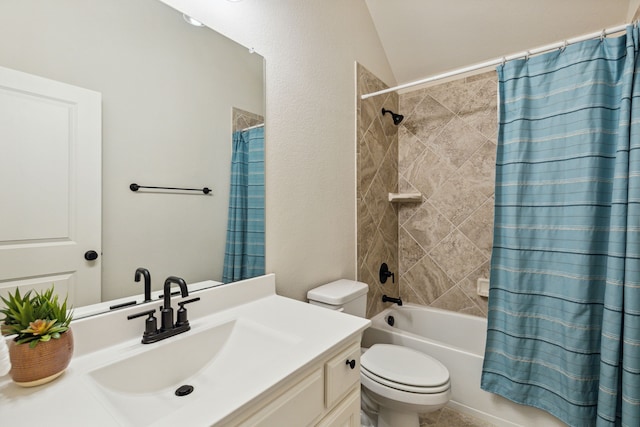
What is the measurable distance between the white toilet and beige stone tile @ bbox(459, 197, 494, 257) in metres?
1.04

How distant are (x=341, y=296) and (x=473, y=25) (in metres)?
2.03

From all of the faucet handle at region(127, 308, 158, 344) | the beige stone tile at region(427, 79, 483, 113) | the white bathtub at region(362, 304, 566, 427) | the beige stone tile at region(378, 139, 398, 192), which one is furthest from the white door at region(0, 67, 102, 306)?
the beige stone tile at region(427, 79, 483, 113)

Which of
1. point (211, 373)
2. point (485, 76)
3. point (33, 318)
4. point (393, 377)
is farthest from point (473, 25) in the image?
point (33, 318)

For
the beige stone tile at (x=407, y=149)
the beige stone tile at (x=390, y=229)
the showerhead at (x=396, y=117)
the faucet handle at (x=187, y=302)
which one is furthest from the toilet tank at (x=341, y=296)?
the showerhead at (x=396, y=117)

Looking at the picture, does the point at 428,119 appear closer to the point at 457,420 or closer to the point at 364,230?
the point at 364,230

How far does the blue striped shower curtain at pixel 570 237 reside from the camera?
1.26 meters

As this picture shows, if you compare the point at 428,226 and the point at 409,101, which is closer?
the point at 428,226

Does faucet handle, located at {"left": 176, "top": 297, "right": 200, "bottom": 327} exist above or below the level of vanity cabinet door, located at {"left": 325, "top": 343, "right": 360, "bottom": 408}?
above

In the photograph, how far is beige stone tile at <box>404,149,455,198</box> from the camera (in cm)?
233

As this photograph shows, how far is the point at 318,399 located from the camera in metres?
0.81

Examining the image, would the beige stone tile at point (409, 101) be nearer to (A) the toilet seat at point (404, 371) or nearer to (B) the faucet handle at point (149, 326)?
(A) the toilet seat at point (404, 371)

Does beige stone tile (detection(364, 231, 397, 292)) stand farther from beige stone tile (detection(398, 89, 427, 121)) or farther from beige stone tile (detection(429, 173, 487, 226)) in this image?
beige stone tile (detection(398, 89, 427, 121))

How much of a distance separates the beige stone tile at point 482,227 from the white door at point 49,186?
88.8 inches

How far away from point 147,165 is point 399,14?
204cm
